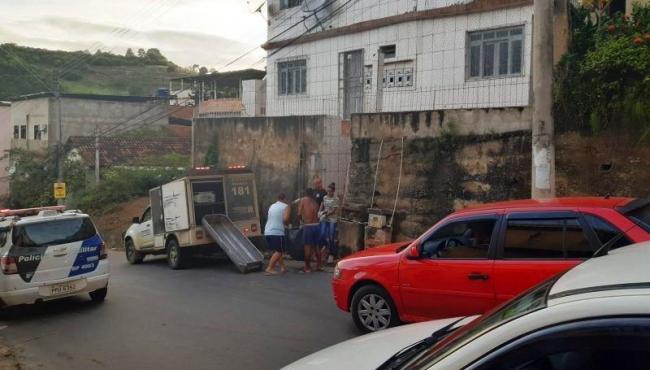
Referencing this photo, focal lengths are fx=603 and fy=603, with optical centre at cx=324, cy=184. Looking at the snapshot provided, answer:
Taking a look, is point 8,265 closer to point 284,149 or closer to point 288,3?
point 284,149

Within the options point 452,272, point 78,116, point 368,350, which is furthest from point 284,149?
point 78,116

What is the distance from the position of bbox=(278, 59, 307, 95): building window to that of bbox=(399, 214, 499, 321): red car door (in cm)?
1493

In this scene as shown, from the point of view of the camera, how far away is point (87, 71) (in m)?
74.1

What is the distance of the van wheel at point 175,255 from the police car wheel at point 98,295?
12.5 feet

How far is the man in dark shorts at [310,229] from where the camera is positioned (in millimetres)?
12461

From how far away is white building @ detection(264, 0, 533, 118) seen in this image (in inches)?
595

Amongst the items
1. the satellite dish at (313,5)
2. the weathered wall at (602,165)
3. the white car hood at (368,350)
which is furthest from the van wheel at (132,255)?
the white car hood at (368,350)

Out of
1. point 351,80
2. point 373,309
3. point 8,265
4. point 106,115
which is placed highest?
point 106,115

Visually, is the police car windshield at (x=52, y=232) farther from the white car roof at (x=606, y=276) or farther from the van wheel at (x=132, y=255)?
the white car roof at (x=606, y=276)

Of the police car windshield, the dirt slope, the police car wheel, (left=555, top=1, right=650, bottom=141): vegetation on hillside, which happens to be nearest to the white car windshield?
the police car windshield

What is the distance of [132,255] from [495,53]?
11.2 m

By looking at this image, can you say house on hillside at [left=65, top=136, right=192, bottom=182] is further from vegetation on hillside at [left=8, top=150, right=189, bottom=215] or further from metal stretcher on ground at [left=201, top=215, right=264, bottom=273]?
metal stretcher on ground at [left=201, top=215, right=264, bottom=273]

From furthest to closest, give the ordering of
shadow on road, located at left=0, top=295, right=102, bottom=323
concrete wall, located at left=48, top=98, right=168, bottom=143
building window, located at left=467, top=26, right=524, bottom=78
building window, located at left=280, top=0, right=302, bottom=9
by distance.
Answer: concrete wall, located at left=48, top=98, right=168, bottom=143, building window, located at left=280, top=0, right=302, bottom=9, building window, located at left=467, top=26, right=524, bottom=78, shadow on road, located at left=0, top=295, right=102, bottom=323

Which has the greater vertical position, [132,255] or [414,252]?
[414,252]
